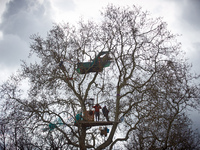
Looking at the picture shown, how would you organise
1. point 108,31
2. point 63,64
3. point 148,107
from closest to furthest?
point 148,107 < point 63,64 < point 108,31

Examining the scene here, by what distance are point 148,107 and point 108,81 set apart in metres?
3.32

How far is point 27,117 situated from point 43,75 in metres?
2.90

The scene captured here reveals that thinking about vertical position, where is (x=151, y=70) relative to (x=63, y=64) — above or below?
below

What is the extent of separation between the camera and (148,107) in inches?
511

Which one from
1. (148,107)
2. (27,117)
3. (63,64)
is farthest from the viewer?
(63,64)

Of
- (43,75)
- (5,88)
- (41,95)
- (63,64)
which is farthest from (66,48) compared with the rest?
(5,88)

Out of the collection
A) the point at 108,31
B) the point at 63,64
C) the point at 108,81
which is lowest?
the point at 108,81

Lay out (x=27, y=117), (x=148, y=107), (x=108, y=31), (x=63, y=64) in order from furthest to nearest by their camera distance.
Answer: (x=108, y=31)
(x=63, y=64)
(x=148, y=107)
(x=27, y=117)

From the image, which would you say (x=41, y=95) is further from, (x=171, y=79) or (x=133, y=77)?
(x=171, y=79)

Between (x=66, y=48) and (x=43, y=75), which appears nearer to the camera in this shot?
(x=43, y=75)

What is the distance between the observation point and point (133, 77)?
567 inches

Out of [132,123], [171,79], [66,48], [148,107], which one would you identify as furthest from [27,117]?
[171,79]

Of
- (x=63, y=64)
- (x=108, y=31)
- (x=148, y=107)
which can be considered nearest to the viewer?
(x=148, y=107)

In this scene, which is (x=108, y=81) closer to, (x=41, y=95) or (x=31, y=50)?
(x=41, y=95)
